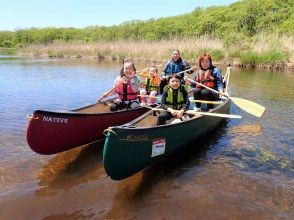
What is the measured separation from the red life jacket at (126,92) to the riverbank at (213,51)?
12492mm

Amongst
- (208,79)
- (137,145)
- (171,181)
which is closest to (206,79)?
(208,79)

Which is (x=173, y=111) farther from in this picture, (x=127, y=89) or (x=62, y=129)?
(x=62, y=129)

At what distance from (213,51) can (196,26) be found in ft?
97.1

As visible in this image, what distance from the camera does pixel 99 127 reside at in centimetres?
548

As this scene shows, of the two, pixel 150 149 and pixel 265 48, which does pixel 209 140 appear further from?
pixel 265 48

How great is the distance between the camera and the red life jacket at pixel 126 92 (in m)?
6.36

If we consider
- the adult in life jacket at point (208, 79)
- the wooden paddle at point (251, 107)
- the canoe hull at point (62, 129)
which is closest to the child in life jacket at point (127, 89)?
the canoe hull at point (62, 129)

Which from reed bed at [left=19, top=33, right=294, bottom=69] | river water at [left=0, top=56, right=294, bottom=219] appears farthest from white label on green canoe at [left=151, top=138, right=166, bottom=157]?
reed bed at [left=19, top=33, right=294, bottom=69]

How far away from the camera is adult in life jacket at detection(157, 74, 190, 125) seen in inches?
217

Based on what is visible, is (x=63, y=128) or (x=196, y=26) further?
(x=196, y=26)

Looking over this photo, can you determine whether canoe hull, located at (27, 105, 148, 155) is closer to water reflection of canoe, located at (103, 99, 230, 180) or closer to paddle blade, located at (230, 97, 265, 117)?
water reflection of canoe, located at (103, 99, 230, 180)

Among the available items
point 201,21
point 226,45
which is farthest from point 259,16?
point 226,45

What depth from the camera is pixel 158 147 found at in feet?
14.6

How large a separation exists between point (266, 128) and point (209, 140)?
136cm
